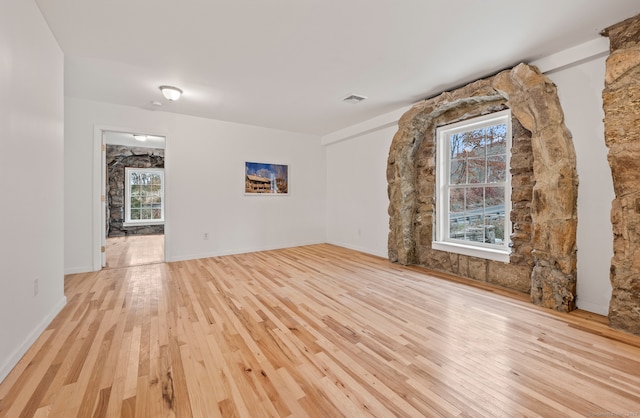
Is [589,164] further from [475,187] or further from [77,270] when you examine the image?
[77,270]

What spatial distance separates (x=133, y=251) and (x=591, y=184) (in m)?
7.14

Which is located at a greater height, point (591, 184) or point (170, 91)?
point (170, 91)

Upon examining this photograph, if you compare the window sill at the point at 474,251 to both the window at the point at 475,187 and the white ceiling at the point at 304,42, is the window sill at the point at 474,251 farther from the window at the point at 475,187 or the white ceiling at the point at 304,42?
the white ceiling at the point at 304,42

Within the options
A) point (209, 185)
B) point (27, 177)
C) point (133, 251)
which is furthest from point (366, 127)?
point (133, 251)

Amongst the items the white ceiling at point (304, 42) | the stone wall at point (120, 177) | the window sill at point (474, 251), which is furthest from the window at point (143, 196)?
the window sill at point (474, 251)

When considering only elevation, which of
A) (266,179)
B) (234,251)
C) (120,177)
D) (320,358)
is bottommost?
(320,358)

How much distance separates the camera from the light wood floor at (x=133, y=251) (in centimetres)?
454

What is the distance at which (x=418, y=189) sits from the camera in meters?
4.38

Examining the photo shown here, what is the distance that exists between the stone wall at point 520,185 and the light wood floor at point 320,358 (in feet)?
1.19

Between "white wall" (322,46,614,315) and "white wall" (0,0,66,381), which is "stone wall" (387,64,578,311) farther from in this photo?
"white wall" (0,0,66,381)

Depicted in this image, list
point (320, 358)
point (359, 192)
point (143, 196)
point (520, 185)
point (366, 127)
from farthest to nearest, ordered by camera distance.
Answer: point (143, 196) → point (359, 192) → point (366, 127) → point (520, 185) → point (320, 358)

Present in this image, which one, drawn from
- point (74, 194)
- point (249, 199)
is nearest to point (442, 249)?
point (249, 199)

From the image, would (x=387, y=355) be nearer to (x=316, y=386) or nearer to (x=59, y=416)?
(x=316, y=386)

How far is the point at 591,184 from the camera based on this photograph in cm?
250
